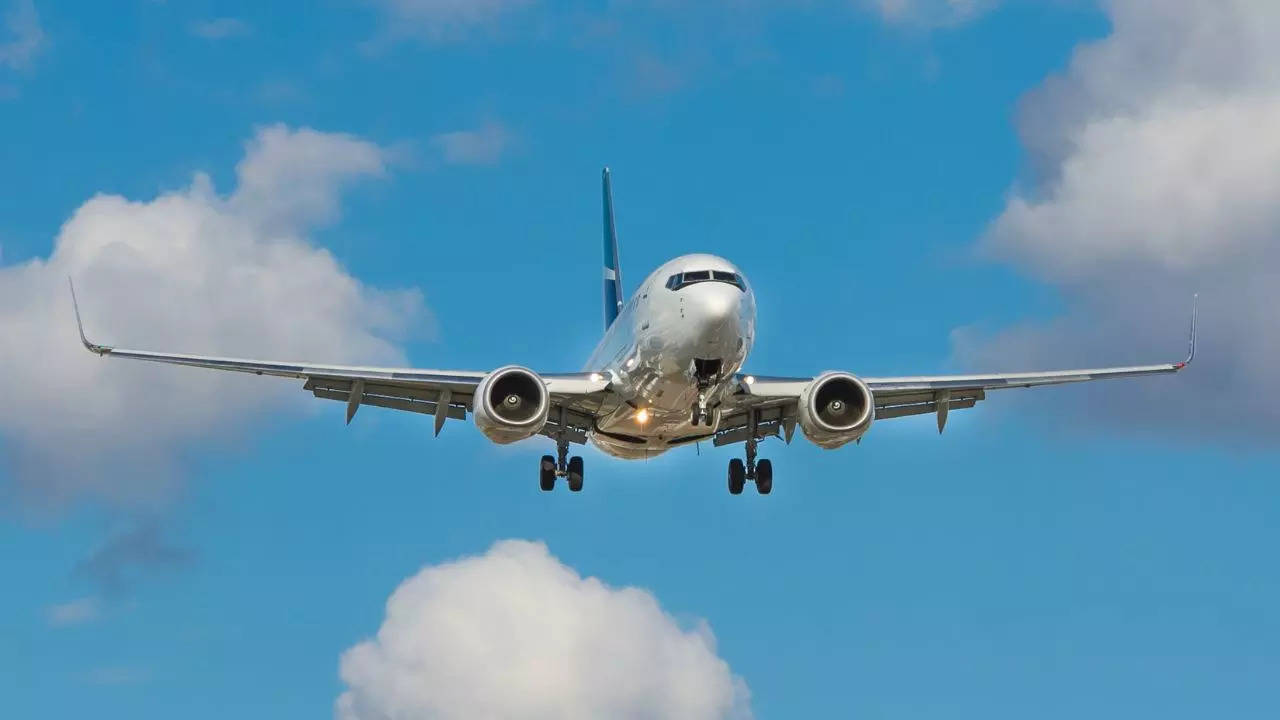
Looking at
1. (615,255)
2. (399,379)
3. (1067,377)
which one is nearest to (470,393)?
(399,379)

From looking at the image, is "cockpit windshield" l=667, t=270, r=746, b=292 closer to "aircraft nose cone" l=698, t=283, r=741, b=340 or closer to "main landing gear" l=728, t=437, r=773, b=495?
"aircraft nose cone" l=698, t=283, r=741, b=340

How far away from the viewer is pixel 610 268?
6194cm

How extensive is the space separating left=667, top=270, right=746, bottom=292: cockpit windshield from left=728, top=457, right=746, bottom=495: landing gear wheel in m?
8.88

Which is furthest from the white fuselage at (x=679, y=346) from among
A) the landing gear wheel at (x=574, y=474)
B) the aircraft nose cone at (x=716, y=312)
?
the landing gear wheel at (x=574, y=474)

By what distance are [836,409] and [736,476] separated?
5.56m

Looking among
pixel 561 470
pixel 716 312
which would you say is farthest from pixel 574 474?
pixel 716 312

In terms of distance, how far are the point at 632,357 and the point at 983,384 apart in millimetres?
9664

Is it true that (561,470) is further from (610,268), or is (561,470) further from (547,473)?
(610,268)

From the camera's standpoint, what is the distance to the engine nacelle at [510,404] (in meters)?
37.1

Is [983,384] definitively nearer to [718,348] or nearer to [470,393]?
[718,348]

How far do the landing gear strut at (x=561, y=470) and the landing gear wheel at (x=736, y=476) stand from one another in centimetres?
411

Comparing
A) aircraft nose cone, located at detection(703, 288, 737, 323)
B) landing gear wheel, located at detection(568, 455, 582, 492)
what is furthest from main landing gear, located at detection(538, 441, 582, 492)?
aircraft nose cone, located at detection(703, 288, 737, 323)

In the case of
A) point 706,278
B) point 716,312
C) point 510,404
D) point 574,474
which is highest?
point 706,278

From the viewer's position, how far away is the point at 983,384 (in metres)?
41.7
